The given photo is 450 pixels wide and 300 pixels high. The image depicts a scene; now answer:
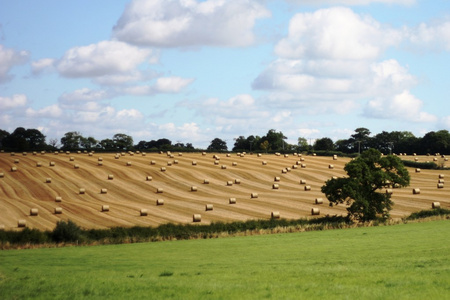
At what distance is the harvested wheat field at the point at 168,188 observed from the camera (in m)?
59.8

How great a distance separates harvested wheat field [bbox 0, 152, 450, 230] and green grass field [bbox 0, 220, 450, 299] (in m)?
21.3

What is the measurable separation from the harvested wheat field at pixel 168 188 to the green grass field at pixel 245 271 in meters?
21.3

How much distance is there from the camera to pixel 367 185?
2186 inches

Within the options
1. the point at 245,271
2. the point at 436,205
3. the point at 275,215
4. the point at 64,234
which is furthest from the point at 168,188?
the point at 245,271

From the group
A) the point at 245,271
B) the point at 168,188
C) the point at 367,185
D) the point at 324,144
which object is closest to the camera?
the point at 245,271

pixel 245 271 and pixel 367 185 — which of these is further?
pixel 367 185

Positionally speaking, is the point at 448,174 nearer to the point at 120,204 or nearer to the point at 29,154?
the point at 120,204

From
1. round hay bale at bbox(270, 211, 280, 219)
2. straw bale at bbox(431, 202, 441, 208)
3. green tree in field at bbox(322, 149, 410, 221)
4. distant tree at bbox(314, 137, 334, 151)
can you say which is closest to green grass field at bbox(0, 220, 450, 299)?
green tree in field at bbox(322, 149, 410, 221)

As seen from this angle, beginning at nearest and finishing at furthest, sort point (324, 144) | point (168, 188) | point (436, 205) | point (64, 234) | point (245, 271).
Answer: point (245, 271) → point (64, 234) → point (436, 205) → point (168, 188) → point (324, 144)

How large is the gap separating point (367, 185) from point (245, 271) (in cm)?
3456

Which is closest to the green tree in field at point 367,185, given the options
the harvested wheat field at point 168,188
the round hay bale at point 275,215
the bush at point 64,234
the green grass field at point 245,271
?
the round hay bale at point 275,215

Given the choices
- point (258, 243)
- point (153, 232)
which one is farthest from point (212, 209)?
point (258, 243)

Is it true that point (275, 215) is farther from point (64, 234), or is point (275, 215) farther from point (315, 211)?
point (64, 234)

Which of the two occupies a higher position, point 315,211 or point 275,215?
point 315,211
